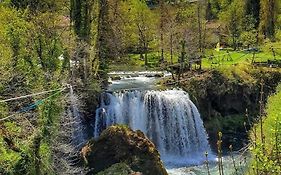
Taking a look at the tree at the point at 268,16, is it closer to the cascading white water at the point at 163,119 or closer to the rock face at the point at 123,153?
the cascading white water at the point at 163,119

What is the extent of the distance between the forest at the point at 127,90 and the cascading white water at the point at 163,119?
0.06 meters

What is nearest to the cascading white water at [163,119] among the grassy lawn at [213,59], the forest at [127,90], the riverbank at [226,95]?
the forest at [127,90]

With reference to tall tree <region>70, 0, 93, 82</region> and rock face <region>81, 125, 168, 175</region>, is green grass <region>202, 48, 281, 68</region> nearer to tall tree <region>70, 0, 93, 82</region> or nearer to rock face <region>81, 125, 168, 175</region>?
tall tree <region>70, 0, 93, 82</region>

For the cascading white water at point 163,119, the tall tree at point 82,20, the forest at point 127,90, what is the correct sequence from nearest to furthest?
1. the forest at point 127,90
2. the cascading white water at point 163,119
3. the tall tree at point 82,20

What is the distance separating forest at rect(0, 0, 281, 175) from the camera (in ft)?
63.0

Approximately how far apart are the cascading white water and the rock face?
8.72m

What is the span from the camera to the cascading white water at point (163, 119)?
29.4 metres

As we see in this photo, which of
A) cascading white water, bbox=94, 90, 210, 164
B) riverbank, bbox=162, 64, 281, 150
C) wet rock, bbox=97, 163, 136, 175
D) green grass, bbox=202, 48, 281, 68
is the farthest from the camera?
green grass, bbox=202, 48, 281, 68

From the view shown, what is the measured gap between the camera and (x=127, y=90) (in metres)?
30.4

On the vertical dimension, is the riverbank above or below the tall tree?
below

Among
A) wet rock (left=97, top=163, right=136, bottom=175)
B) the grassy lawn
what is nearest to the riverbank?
the grassy lawn

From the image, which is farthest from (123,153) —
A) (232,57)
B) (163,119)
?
(232,57)

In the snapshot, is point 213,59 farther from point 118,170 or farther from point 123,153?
point 118,170

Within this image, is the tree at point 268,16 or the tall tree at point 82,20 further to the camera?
the tree at point 268,16
